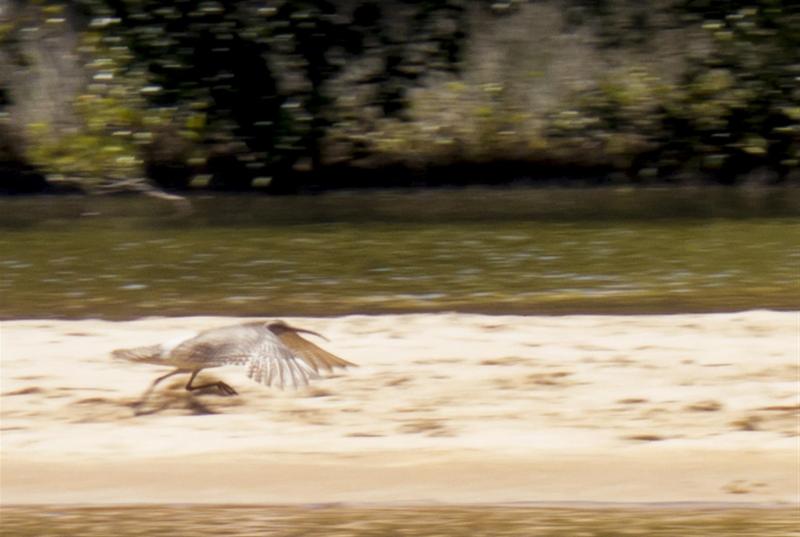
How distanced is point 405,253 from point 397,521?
4.74m

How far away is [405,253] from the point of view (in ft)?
29.2

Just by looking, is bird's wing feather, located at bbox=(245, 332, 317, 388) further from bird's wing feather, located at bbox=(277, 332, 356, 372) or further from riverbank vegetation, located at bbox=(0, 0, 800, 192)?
riverbank vegetation, located at bbox=(0, 0, 800, 192)

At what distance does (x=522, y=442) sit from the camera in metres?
4.73

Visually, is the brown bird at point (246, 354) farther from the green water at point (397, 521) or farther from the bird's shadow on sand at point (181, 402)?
the green water at point (397, 521)

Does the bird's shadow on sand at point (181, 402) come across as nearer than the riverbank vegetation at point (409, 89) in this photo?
Yes

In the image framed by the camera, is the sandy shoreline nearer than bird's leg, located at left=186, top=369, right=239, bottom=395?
Yes

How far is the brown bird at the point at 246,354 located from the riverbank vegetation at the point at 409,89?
725 centimetres

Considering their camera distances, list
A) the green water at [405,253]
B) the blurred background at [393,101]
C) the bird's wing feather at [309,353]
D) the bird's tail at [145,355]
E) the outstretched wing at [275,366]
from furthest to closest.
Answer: the blurred background at [393,101]
the green water at [405,253]
the bird's wing feather at [309,353]
the bird's tail at [145,355]
the outstretched wing at [275,366]

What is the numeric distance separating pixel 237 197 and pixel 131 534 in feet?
27.0

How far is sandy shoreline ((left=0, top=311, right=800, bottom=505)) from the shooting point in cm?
450

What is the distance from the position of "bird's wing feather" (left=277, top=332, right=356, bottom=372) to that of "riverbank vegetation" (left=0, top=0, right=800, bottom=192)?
7.11 meters

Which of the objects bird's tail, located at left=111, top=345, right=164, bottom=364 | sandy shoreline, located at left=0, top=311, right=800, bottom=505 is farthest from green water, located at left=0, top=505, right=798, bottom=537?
bird's tail, located at left=111, top=345, right=164, bottom=364

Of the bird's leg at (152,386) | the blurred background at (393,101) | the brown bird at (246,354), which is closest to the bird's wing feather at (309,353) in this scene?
the brown bird at (246,354)

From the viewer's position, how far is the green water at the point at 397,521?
409cm
